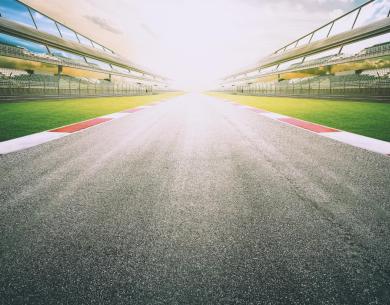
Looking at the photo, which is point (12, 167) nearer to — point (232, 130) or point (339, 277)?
point (339, 277)

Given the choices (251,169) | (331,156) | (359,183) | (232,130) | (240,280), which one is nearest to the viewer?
(240,280)

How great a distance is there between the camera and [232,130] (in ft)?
21.0

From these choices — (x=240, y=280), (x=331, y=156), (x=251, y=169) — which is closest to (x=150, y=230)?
(x=240, y=280)

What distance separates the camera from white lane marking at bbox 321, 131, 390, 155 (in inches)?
167

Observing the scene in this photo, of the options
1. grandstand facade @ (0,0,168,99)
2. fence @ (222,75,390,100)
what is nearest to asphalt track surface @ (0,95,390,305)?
fence @ (222,75,390,100)

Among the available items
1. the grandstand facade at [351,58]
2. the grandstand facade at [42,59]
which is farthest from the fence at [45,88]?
the grandstand facade at [351,58]

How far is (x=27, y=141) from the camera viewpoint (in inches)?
193

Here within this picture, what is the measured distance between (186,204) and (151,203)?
354mm

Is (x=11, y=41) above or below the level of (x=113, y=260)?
above

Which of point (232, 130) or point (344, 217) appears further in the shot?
point (232, 130)

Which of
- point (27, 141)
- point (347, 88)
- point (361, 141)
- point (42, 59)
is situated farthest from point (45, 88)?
point (347, 88)

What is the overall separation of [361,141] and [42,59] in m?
36.3

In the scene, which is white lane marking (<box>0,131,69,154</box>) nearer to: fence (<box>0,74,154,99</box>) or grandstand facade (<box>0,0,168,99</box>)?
grandstand facade (<box>0,0,168,99</box>)

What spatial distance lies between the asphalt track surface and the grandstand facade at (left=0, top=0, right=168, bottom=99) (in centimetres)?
1795
